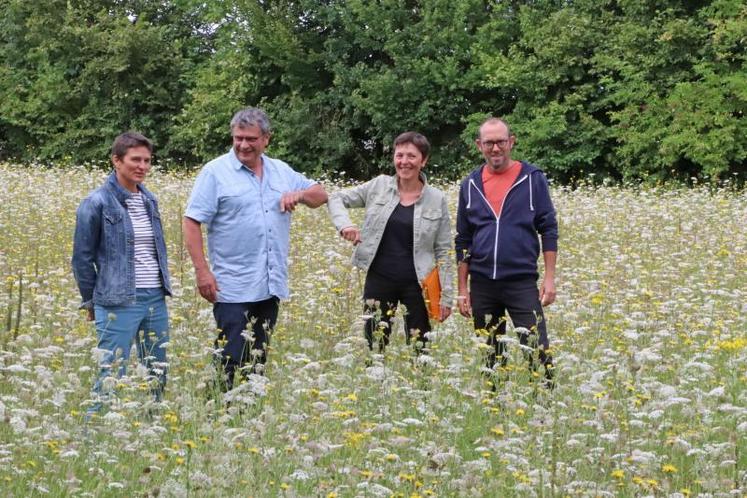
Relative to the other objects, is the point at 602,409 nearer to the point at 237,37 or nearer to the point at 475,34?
the point at 475,34

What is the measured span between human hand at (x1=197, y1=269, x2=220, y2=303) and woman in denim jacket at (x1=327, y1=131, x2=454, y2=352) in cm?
77

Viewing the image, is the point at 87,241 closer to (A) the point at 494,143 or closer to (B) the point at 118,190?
(B) the point at 118,190

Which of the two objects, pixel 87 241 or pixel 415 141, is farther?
pixel 415 141

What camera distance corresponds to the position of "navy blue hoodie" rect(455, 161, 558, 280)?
5.79 m

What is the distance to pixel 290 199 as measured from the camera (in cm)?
554

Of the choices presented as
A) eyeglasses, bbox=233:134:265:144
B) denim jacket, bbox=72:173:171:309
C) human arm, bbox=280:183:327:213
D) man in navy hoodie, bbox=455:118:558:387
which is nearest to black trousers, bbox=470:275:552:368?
man in navy hoodie, bbox=455:118:558:387

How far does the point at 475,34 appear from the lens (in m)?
26.0

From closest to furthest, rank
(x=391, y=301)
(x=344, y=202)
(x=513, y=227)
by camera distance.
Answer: (x=513, y=227) < (x=391, y=301) < (x=344, y=202)

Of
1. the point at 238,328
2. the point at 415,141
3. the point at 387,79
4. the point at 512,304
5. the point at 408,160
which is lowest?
the point at 238,328

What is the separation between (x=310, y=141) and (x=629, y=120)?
8.44m

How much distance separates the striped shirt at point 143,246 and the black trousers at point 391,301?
116 cm

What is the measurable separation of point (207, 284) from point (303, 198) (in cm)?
66

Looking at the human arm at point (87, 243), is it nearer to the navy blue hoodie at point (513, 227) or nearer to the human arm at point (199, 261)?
Answer: the human arm at point (199, 261)

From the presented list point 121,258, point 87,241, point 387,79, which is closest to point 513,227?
point 121,258
